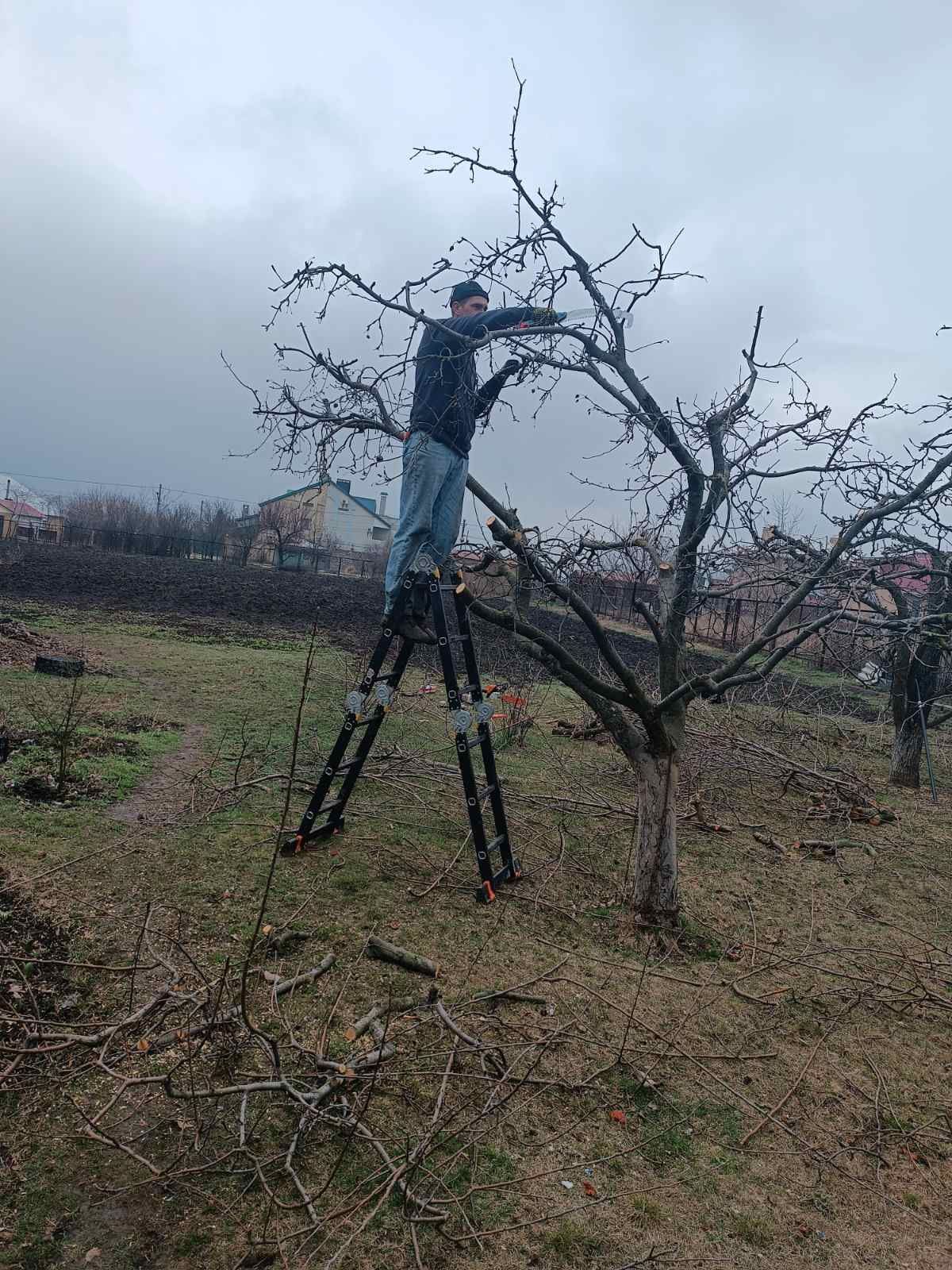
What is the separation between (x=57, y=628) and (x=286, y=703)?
19.6ft

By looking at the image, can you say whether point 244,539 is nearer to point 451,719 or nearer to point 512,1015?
point 451,719

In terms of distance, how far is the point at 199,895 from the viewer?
419 centimetres

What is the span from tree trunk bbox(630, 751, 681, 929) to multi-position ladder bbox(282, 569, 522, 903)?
76 cm

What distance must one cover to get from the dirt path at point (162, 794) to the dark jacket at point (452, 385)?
296 cm

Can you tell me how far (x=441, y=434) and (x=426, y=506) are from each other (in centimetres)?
35

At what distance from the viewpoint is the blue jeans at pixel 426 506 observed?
13.6ft

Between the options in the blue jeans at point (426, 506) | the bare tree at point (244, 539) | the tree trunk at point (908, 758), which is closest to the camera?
the blue jeans at point (426, 506)

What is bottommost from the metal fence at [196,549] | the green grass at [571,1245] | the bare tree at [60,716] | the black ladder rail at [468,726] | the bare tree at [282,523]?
the green grass at [571,1245]

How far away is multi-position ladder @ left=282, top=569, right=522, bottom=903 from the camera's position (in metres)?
4.30

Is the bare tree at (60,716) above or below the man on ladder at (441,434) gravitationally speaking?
below

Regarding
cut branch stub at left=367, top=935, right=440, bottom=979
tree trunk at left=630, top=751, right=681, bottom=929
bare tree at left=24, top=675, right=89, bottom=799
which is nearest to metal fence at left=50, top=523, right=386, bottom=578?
bare tree at left=24, top=675, right=89, bottom=799

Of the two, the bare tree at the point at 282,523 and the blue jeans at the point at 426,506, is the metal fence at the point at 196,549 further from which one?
the blue jeans at the point at 426,506

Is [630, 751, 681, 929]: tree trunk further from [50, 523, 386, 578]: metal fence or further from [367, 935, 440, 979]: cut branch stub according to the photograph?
[50, 523, 386, 578]: metal fence

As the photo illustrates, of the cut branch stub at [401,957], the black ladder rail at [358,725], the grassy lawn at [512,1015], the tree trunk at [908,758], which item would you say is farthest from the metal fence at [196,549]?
the cut branch stub at [401,957]
